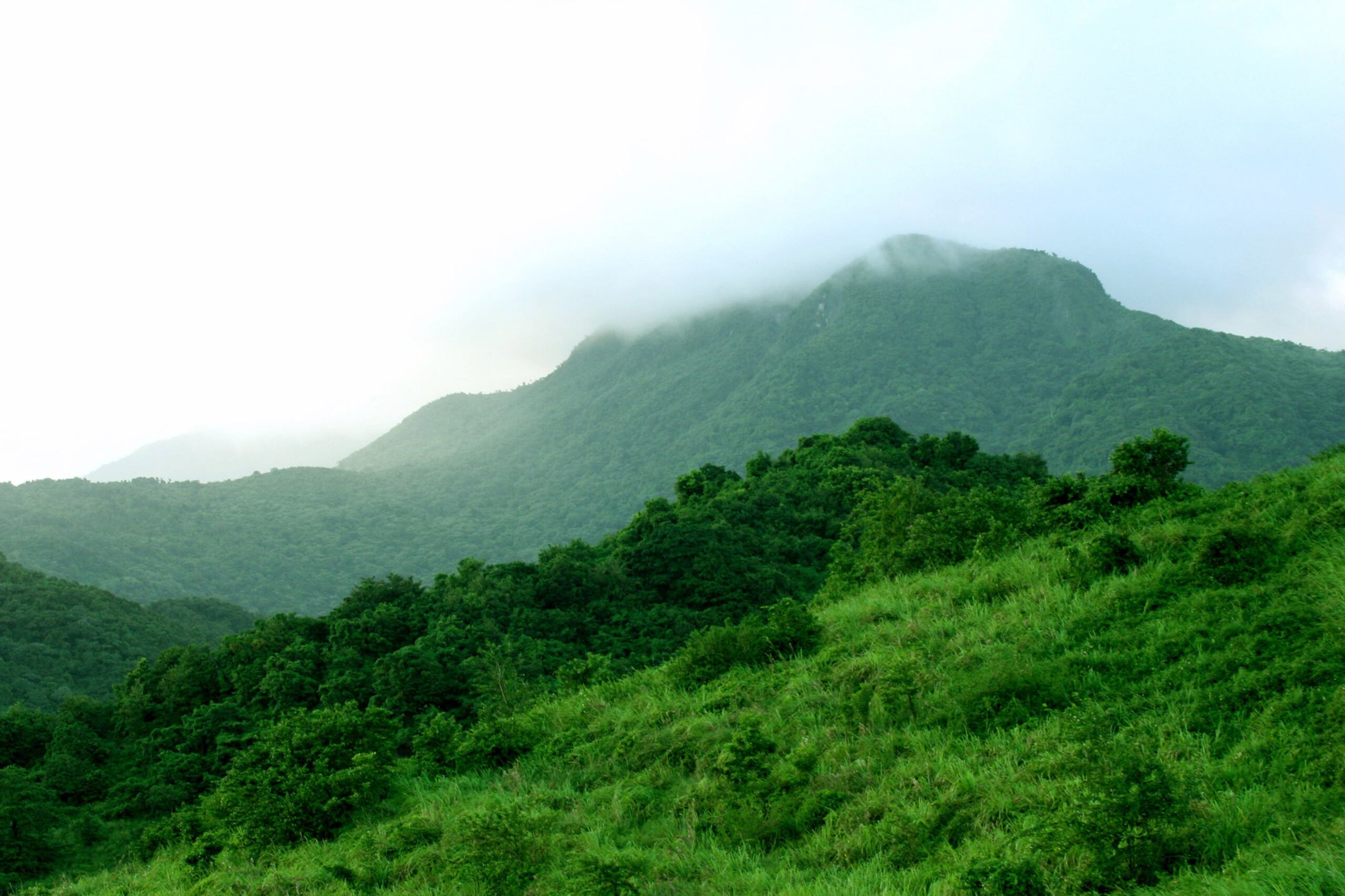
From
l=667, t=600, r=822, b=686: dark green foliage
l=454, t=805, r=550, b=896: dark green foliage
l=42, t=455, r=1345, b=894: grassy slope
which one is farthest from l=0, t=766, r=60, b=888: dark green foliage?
l=667, t=600, r=822, b=686: dark green foliage

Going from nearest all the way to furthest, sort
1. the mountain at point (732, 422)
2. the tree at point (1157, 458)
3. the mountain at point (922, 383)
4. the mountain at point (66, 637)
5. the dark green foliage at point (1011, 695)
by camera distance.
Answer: the dark green foliage at point (1011, 695) → the tree at point (1157, 458) → the mountain at point (66, 637) → the mountain at point (922, 383) → the mountain at point (732, 422)

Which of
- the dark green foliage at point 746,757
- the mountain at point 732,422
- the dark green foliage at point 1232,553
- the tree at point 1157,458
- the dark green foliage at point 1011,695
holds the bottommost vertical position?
the dark green foliage at point 746,757

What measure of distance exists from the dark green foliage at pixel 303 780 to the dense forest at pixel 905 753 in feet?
0.15

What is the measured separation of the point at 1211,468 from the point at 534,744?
225 ft

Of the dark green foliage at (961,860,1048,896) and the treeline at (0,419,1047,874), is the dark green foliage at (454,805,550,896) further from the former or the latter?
the dark green foliage at (961,860,1048,896)

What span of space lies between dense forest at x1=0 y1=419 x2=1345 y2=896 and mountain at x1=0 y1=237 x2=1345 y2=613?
6062 cm

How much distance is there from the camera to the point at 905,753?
8906 mm

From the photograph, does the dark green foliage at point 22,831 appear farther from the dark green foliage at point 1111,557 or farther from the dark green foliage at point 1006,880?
the dark green foliage at point 1111,557

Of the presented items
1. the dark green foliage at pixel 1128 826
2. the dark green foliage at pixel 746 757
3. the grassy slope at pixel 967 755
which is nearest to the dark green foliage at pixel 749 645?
the grassy slope at pixel 967 755

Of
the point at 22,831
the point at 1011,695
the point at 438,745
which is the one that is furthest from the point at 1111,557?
the point at 22,831

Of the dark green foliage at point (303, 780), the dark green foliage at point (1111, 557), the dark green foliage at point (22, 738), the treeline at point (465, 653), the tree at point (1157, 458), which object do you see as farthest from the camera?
the dark green foliage at point (22, 738)

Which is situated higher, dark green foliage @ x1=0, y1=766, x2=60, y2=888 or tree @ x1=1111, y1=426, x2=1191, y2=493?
tree @ x1=1111, y1=426, x2=1191, y2=493

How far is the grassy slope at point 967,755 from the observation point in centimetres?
631

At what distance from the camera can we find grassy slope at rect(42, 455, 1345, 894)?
6.31 metres
